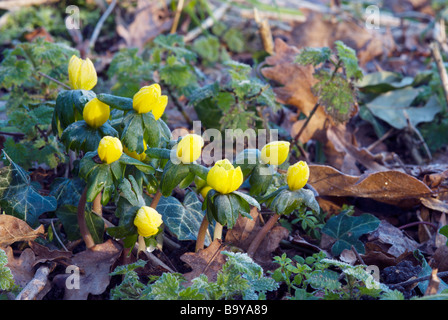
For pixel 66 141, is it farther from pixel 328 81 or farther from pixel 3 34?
pixel 3 34

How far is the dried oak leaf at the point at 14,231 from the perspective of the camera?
1.98 m

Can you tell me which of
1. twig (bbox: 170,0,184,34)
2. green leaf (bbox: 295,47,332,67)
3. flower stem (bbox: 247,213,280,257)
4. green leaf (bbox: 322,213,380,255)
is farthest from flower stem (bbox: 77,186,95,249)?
twig (bbox: 170,0,184,34)

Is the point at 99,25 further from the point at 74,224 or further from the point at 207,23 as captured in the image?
the point at 74,224

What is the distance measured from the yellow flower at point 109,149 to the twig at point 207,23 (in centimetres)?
302

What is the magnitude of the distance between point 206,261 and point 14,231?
869 millimetres

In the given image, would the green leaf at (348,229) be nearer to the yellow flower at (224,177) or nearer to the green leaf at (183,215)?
the green leaf at (183,215)

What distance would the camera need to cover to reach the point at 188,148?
1.68 meters

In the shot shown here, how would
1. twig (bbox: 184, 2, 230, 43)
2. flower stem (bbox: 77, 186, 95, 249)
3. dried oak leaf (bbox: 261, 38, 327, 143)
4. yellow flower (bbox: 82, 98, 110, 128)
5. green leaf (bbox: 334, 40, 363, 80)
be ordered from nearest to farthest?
yellow flower (bbox: 82, 98, 110, 128) → flower stem (bbox: 77, 186, 95, 249) → green leaf (bbox: 334, 40, 363, 80) → dried oak leaf (bbox: 261, 38, 327, 143) → twig (bbox: 184, 2, 230, 43)

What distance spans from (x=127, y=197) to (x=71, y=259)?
513mm

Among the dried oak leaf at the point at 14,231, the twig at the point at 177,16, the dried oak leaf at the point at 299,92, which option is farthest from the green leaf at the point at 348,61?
the twig at the point at 177,16

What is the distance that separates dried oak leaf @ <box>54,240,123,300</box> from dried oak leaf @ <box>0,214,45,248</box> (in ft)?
0.80

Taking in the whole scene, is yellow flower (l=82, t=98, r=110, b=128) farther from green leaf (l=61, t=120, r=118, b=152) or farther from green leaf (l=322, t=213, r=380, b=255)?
green leaf (l=322, t=213, r=380, b=255)

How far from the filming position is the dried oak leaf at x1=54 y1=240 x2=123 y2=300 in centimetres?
189
